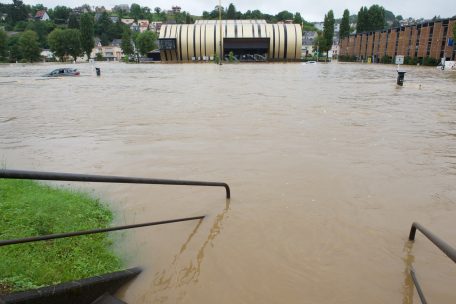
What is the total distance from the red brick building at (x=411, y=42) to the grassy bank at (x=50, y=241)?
62.9 metres

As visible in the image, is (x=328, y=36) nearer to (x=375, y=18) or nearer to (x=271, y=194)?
(x=375, y=18)

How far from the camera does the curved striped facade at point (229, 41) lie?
272 ft

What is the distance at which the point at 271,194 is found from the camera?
6703mm

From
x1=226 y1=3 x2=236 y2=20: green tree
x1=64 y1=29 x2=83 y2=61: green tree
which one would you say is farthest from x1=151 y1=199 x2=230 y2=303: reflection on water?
x1=226 y1=3 x2=236 y2=20: green tree

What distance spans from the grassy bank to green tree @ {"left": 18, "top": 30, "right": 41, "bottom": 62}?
110m

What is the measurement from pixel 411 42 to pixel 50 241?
251ft

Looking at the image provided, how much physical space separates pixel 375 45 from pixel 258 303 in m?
90.2

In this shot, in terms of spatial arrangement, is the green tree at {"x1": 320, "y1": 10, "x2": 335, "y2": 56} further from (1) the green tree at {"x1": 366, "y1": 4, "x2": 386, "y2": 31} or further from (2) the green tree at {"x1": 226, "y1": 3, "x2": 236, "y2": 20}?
(2) the green tree at {"x1": 226, "y1": 3, "x2": 236, "y2": 20}

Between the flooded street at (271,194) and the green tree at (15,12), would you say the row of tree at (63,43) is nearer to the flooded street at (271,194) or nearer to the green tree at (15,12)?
the green tree at (15,12)

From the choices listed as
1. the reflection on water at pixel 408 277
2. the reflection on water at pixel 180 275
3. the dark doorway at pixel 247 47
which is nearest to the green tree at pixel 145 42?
the dark doorway at pixel 247 47

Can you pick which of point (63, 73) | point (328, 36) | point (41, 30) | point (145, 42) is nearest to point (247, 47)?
point (145, 42)

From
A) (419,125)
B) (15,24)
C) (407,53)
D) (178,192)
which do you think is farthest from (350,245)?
(15,24)

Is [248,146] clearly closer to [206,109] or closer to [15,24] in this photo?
[206,109]

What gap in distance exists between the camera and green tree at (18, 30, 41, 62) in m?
99.2
